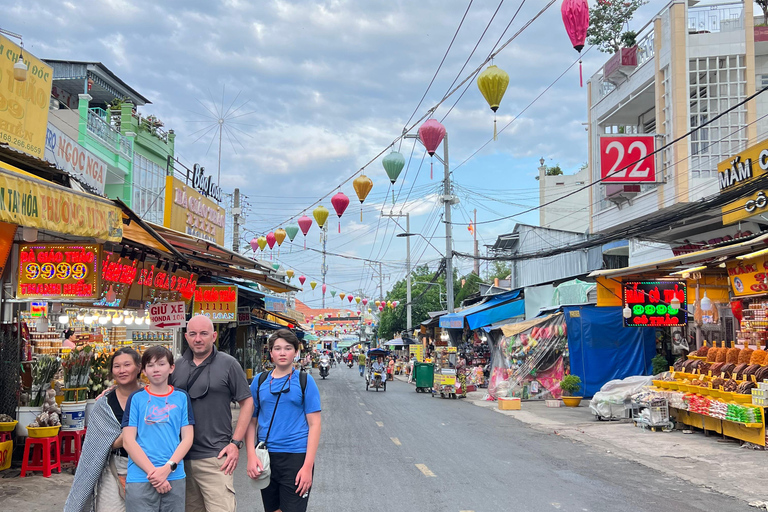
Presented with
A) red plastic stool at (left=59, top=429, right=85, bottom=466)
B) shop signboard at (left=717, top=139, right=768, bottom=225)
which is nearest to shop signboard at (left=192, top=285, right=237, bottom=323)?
red plastic stool at (left=59, top=429, right=85, bottom=466)

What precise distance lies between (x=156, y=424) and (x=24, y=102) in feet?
26.4

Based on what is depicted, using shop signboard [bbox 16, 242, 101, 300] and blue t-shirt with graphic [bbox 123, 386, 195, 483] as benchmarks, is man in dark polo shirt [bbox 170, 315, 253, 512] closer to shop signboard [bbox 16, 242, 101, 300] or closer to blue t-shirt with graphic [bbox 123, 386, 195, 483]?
blue t-shirt with graphic [bbox 123, 386, 195, 483]

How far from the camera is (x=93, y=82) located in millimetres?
27672

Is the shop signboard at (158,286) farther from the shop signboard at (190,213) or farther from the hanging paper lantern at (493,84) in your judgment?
the hanging paper lantern at (493,84)

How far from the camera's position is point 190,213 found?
19500 mm

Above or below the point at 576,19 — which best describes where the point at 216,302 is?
below

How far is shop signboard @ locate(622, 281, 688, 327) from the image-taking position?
1780 cm

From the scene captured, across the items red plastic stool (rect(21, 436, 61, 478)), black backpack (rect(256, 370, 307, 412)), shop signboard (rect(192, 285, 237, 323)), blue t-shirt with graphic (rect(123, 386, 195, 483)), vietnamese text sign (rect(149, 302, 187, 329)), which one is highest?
shop signboard (rect(192, 285, 237, 323))

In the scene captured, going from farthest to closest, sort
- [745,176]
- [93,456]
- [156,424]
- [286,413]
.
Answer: [745,176] → [286,413] → [93,456] → [156,424]

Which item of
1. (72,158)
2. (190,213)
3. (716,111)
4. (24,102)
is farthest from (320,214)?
(716,111)

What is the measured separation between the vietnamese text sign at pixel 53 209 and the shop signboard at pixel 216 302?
7.99 meters

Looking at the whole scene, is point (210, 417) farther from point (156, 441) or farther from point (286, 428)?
point (286, 428)

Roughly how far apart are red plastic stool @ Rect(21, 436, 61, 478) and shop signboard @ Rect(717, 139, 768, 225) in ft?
46.7

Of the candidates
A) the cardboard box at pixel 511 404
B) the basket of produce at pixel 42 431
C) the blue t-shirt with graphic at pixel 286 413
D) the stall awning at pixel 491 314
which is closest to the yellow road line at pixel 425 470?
the blue t-shirt with graphic at pixel 286 413
